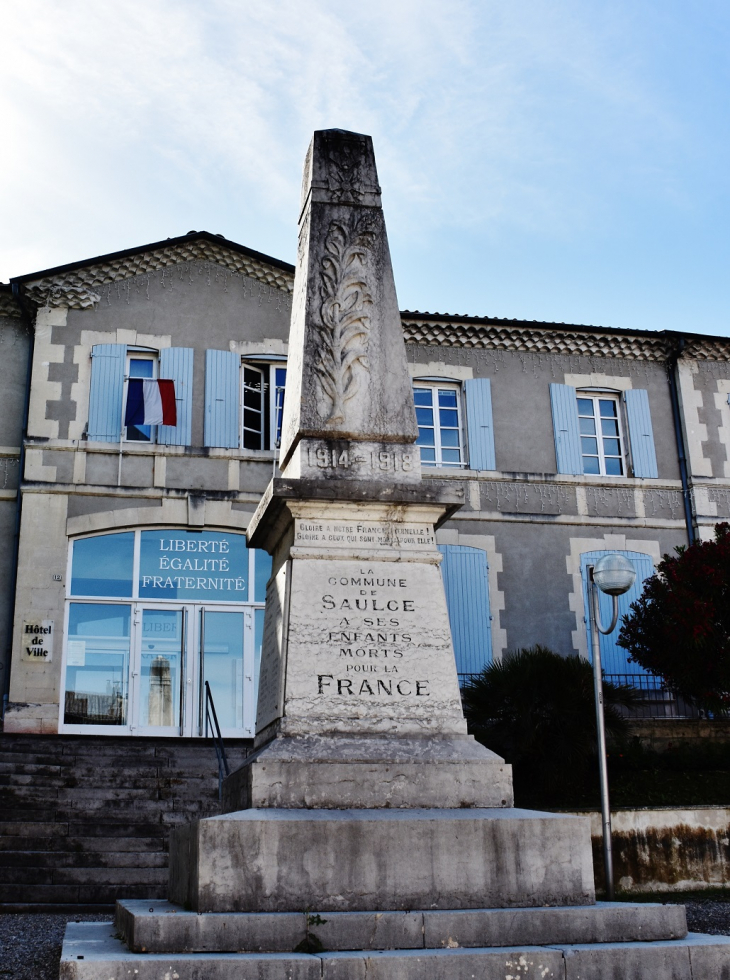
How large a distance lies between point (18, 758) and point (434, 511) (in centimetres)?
839

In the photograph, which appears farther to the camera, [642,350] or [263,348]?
[642,350]

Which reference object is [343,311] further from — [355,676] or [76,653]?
[76,653]

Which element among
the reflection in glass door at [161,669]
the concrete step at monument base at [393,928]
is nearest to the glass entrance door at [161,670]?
the reflection in glass door at [161,669]

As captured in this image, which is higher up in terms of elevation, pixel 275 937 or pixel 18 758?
pixel 18 758

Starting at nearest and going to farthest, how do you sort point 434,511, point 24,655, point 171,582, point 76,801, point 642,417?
point 434,511, point 76,801, point 24,655, point 171,582, point 642,417

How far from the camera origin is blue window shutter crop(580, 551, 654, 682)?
16.8 metres

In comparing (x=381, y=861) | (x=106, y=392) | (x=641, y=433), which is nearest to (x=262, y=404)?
(x=106, y=392)

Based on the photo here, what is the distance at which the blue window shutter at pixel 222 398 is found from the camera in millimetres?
16719

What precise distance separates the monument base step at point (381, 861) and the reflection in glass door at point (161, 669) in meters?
10.4

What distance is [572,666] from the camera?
12859 millimetres

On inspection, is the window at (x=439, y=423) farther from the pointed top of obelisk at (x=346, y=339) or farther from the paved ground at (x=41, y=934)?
the pointed top of obelisk at (x=346, y=339)

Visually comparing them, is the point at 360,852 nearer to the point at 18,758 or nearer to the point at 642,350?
the point at 18,758

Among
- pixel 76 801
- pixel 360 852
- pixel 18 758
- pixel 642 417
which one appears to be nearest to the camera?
pixel 360 852

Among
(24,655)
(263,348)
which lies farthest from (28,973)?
(263,348)
